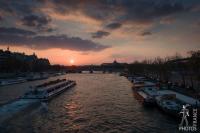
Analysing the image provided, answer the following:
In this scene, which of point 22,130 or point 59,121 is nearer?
point 22,130

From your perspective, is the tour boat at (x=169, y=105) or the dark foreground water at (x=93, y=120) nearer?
the dark foreground water at (x=93, y=120)

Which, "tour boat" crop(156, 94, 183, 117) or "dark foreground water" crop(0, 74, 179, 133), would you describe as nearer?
"dark foreground water" crop(0, 74, 179, 133)

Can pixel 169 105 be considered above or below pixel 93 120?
above

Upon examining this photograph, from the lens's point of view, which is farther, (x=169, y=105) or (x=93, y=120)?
(x=169, y=105)

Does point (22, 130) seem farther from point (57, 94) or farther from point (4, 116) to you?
point (57, 94)

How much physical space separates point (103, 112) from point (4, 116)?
747 inches

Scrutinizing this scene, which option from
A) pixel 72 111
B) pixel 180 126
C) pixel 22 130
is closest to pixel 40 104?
pixel 72 111

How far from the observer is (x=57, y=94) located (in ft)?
254

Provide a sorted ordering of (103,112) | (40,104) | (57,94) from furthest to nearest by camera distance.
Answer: (57,94) < (40,104) < (103,112)

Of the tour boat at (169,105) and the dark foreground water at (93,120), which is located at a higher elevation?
the tour boat at (169,105)

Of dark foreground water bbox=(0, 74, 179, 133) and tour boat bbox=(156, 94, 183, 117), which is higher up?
tour boat bbox=(156, 94, 183, 117)

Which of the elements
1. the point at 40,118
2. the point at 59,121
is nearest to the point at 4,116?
the point at 40,118

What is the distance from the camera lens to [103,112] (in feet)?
167

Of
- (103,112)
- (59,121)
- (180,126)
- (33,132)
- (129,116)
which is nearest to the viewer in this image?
(33,132)
